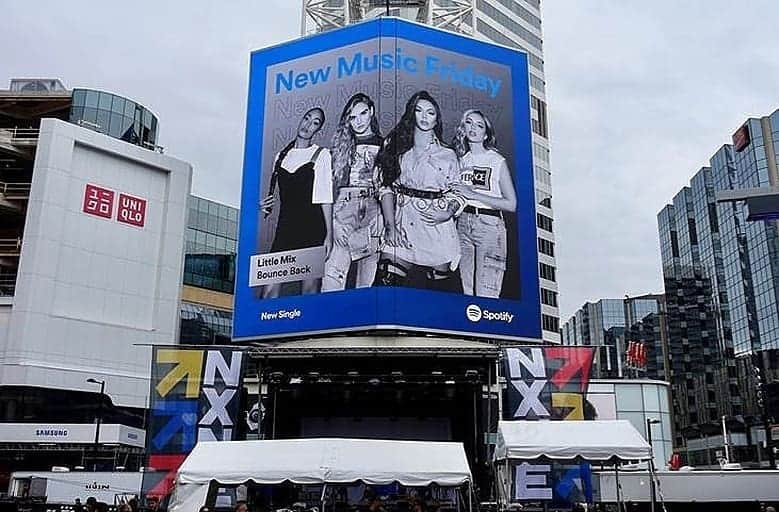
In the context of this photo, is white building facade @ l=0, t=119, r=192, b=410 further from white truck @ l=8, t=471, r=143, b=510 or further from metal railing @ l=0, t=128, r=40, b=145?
white truck @ l=8, t=471, r=143, b=510

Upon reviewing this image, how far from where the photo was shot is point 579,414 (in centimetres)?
2541

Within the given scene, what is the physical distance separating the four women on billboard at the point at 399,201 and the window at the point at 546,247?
42169mm

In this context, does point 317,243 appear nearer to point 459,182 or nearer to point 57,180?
point 459,182

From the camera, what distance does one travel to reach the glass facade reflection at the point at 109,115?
184ft

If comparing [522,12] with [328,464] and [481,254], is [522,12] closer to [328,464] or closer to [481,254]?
[481,254]

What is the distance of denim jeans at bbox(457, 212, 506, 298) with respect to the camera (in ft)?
101

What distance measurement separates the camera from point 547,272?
7362 centimetres

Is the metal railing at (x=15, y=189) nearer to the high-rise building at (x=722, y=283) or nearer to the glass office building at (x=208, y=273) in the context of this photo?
the glass office building at (x=208, y=273)

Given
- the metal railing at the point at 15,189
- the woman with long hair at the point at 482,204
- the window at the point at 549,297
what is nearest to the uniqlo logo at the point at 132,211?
the metal railing at the point at 15,189

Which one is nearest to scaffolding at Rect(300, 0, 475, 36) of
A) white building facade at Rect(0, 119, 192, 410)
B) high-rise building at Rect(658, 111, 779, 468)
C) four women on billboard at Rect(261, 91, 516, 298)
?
four women on billboard at Rect(261, 91, 516, 298)

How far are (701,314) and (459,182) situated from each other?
3762 inches

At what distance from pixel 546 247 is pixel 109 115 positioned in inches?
1538

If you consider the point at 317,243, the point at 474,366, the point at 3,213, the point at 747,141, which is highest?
the point at 747,141

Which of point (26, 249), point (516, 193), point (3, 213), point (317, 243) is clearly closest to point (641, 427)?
point (516, 193)
